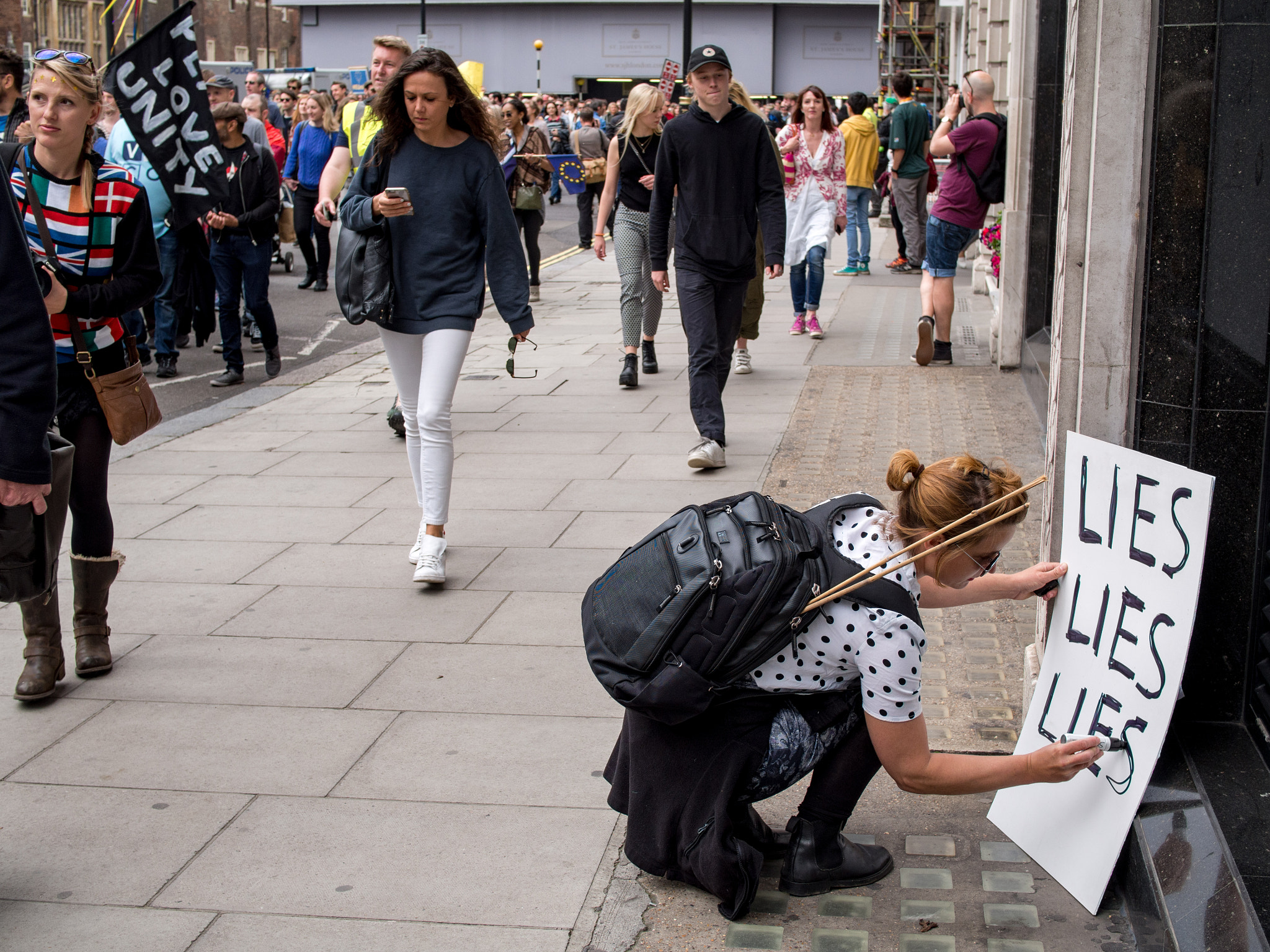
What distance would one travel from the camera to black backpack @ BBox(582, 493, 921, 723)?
2.55 m

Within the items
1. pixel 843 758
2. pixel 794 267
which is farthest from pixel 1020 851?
pixel 794 267

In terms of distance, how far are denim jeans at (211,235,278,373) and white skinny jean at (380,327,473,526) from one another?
4.37m

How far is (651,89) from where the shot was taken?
8.40 metres

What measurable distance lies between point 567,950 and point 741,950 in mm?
351

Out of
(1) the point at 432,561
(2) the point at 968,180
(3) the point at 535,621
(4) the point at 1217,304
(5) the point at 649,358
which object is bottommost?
(3) the point at 535,621

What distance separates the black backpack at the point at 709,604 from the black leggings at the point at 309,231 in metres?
11.4

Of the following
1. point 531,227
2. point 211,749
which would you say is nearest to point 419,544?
point 211,749

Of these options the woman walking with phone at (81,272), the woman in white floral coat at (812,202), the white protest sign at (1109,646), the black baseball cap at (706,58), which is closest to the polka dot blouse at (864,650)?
the white protest sign at (1109,646)

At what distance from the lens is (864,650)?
262 cm

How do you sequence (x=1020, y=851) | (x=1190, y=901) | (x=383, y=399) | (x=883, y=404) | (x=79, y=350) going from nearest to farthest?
1. (x=1190, y=901)
2. (x=1020, y=851)
3. (x=79, y=350)
4. (x=883, y=404)
5. (x=383, y=399)

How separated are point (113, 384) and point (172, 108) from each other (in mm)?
3324

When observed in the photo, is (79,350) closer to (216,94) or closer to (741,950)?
(741,950)

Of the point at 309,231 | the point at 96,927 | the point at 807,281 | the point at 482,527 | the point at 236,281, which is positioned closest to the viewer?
the point at 96,927

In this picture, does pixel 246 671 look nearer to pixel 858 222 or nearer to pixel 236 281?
pixel 236 281
